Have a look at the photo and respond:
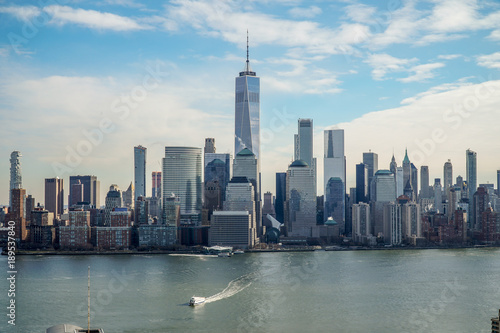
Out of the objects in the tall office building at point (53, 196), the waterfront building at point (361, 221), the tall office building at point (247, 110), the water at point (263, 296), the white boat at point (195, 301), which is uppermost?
the tall office building at point (247, 110)

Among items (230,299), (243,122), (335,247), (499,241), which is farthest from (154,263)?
(243,122)

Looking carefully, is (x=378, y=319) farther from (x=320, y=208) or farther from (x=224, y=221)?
(x=320, y=208)

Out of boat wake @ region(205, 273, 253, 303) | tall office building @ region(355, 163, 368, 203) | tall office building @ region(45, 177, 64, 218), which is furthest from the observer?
tall office building @ region(355, 163, 368, 203)

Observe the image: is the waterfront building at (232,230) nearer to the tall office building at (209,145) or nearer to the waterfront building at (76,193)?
the waterfront building at (76,193)

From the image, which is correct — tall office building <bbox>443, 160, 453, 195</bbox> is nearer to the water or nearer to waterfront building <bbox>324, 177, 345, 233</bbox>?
waterfront building <bbox>324, 177, 345, 233</bbox>

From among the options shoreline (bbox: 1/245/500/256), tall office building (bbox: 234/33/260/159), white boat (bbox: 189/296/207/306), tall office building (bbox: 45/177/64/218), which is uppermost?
tall office building (bbox: 234/33/260/159)

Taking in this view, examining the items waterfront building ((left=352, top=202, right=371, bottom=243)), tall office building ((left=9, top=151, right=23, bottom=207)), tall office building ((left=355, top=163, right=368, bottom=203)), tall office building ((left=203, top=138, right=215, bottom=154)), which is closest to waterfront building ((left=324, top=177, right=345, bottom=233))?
tall office building ((left=355, top=163, right=368, bottom=203))

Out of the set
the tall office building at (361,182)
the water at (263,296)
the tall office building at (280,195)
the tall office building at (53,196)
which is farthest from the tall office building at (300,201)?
the tall office building at (53,196)
